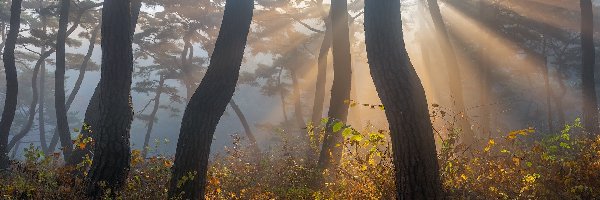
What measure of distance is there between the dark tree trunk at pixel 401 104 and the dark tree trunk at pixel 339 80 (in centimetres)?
442

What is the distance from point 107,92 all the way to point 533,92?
37156 mm

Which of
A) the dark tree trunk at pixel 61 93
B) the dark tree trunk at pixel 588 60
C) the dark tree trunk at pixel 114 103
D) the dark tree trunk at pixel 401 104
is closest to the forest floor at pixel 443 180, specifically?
the dark tree trunk at pixel 114 103

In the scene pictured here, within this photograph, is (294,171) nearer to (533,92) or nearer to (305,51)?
(305,51)

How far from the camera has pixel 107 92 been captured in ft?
21.1

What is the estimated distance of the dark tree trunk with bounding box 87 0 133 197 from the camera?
6.14m

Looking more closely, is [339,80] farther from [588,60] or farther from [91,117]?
[588,60]

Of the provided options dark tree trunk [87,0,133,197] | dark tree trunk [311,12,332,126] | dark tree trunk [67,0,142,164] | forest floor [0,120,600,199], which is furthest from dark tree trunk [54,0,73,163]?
dark tree trunk [87,0,133,197]

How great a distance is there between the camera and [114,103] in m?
6.43

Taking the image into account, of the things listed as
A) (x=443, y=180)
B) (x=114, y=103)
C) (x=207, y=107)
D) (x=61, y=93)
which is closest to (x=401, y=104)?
(x=443, y=180)

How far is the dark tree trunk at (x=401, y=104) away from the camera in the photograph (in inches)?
169

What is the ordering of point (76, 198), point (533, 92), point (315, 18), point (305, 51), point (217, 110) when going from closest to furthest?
point (76, 198)
point (217, 110)
point (315, 18)
point (305, 51)
point (533, 92)

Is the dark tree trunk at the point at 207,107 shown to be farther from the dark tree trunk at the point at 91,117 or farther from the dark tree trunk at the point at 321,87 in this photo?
the dark tree trunk at the point at 321,87

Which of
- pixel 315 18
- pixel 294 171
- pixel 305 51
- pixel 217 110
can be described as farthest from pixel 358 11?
pixel 217 110

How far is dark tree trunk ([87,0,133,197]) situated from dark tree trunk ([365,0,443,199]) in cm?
368
